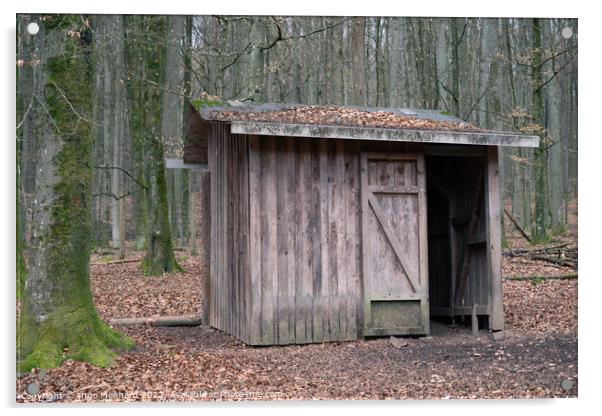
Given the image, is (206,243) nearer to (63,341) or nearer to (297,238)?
(297,238)

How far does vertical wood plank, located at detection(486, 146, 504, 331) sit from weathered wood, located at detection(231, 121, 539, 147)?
2.15 feet

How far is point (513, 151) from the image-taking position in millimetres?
22297

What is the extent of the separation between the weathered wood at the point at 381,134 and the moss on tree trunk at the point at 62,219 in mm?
1899

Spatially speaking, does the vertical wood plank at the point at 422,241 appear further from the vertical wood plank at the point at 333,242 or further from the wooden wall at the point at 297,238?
the vertical wood plank at the point at 333,242

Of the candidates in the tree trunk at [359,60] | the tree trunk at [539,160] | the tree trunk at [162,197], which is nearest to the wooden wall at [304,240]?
the tree trunk at [359,60]

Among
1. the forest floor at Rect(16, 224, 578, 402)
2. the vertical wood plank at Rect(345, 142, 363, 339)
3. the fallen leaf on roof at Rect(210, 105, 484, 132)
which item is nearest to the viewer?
the forest floor at Rect(16, 224, 578, 402)

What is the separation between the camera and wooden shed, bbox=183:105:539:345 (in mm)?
9750

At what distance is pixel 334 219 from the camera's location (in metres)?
10.1

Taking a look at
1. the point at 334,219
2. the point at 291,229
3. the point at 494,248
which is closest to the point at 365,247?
the point at 334,219

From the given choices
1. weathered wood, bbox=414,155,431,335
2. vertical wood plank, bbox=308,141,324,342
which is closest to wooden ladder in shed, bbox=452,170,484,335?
weathered wood, bbox=414,155,431,335

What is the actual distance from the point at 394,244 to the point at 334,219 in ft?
2.97

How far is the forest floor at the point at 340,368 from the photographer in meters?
7.21

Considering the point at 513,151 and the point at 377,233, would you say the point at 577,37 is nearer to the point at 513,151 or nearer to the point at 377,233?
the point at 377,233

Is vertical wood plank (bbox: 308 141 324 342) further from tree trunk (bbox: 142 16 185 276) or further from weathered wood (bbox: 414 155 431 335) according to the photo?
tree trunk (bbox: 142 16 185 276)
